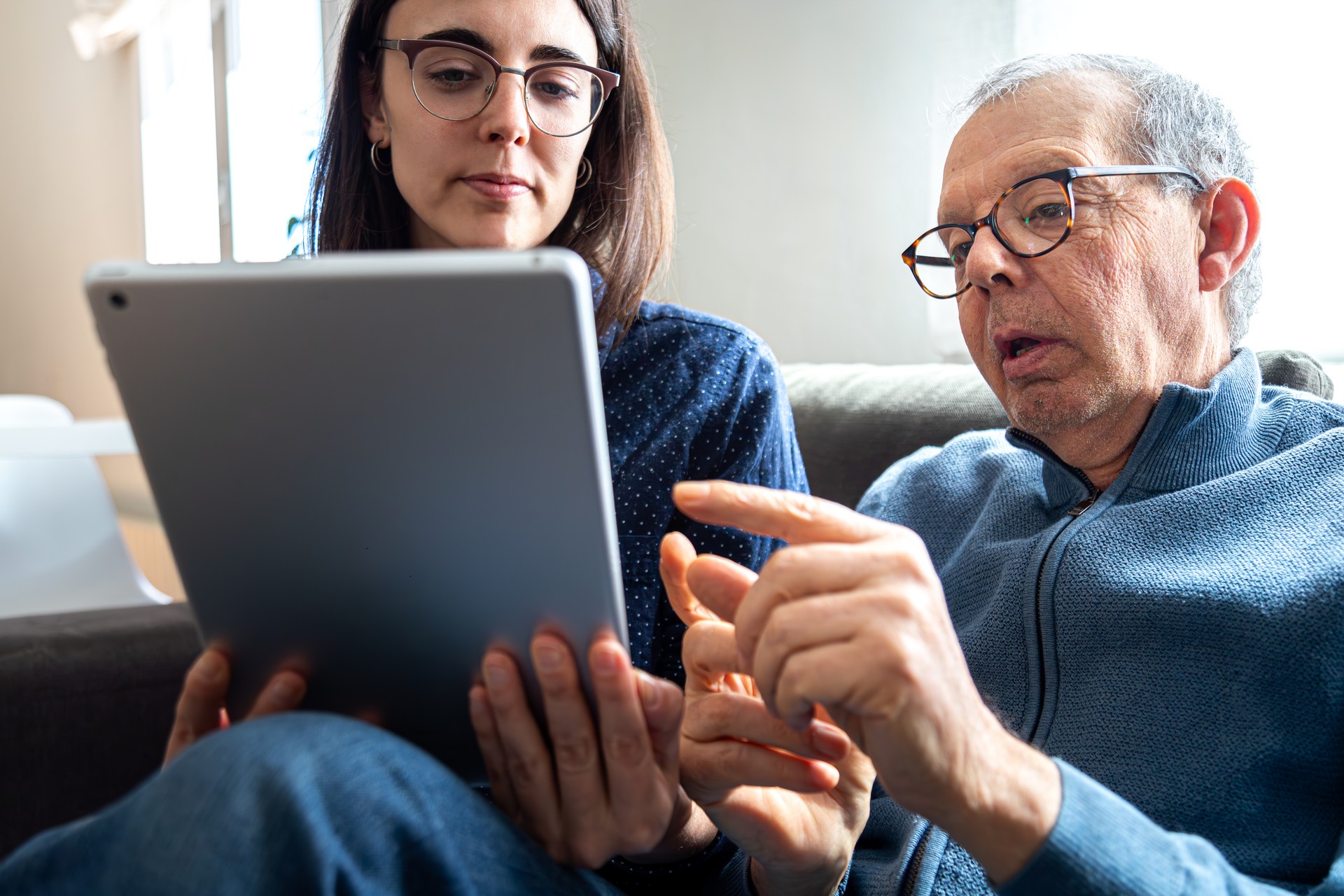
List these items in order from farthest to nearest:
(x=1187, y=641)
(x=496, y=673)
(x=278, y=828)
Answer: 1. (x=1187, y=641)
2. (x=496, y=673)
3. (x=278, y=828)

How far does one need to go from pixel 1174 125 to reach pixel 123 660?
1.32 m

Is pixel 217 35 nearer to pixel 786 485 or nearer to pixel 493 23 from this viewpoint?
pixel 493 23

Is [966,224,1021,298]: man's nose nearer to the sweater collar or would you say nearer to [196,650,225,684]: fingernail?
the sweater collar

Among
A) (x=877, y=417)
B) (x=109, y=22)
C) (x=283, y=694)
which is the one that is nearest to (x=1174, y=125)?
(x=877, y=417)

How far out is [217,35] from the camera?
3912 mm

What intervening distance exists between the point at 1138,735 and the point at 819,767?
0.28 metres

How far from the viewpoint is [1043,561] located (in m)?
0.96

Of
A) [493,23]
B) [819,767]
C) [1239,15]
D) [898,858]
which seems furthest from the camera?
[1239,15]

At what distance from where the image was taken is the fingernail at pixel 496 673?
653 mm

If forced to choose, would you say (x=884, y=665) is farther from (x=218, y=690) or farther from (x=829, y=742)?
(x=218, y=690)

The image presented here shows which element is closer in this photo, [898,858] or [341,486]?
[341,486]

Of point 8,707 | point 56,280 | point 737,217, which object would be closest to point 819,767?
point 8,707

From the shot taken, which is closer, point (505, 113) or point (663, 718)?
point (663, 718)

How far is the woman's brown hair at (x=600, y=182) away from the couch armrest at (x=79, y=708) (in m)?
0.56
